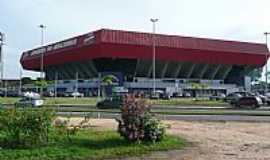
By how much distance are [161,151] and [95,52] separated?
8708 cm

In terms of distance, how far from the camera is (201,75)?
12381 cm

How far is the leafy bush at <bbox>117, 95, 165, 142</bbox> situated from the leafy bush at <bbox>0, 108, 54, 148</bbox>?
2431 millimetres

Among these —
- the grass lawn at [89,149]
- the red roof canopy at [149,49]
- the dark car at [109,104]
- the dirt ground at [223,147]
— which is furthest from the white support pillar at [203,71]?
the grass lawn at [89,149]

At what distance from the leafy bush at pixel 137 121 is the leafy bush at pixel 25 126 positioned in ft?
7.97

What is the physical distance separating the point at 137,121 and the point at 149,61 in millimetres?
92722

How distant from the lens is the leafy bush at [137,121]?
16.5m

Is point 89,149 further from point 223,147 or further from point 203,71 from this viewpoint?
point 203,71

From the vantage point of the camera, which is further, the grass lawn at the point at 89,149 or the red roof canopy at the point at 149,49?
the red roof canopy at the point at 149,49

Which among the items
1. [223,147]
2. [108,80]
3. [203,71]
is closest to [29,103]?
[223,147]

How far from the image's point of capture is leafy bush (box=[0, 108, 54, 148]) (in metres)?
15.1

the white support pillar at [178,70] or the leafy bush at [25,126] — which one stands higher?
the white support pillar at [178,70]

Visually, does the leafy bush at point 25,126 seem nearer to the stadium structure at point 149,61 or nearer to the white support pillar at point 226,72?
the stadium structure at point 149,61

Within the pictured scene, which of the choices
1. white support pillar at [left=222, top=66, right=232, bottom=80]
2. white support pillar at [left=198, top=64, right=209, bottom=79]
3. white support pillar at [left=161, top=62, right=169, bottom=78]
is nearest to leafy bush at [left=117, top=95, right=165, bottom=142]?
white support pillar at [left=161, top=62, right=169, bottom=78]

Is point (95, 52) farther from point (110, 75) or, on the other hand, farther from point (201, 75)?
point (201, 75)
